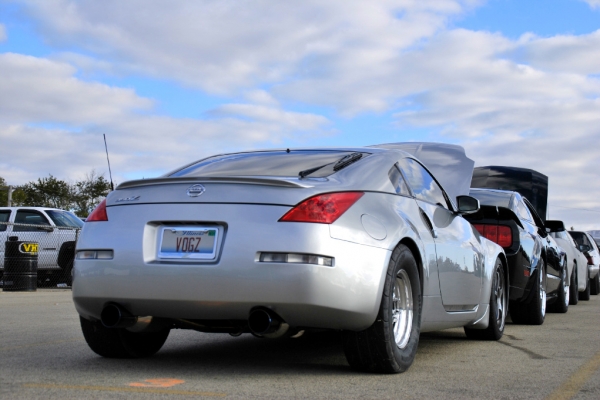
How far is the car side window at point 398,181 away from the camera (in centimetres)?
523

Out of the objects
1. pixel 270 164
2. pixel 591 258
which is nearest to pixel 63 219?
pixel 591 258

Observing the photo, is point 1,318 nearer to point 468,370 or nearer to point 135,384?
point 135,384

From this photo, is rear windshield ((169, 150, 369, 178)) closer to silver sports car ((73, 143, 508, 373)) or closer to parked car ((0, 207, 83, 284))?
silver sports car ((73, 143, 508, 373))

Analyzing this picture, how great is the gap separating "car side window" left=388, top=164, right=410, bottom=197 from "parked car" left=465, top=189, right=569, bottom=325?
292 centimetres

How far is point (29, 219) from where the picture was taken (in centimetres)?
1811

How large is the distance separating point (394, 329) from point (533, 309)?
426 centimetres

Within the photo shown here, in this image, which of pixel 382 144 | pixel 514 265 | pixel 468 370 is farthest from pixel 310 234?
pixel 382 144

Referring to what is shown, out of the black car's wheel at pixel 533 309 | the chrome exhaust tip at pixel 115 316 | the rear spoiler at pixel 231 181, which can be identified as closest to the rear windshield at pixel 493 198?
the black car's wheel at pixel 533 309

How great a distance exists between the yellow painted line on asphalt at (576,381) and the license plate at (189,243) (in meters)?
1.92

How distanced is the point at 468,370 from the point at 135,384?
6.79 feet

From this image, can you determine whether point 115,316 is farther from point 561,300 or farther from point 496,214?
point 561,300

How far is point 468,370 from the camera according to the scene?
5082 millimetres

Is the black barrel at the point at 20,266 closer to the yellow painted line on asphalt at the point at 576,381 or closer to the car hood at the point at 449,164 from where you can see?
the car hood at the point at 449,164

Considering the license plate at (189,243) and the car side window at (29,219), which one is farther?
the car side window at (29,219)
